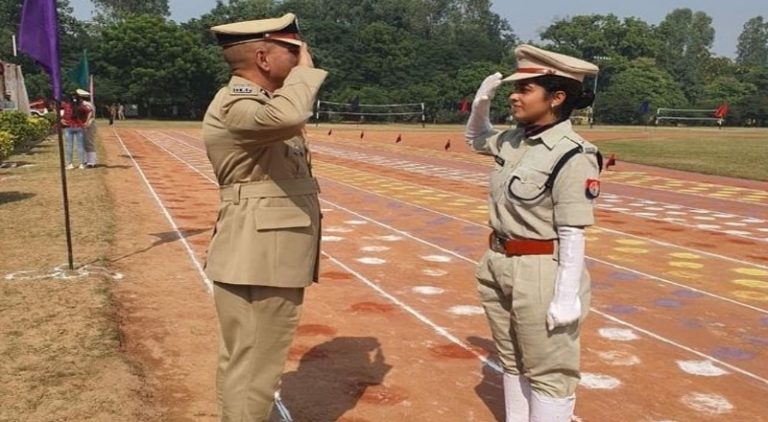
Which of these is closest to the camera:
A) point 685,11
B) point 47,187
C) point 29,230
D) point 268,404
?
point 268,404

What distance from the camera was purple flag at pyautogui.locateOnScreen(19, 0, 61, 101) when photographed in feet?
18.4

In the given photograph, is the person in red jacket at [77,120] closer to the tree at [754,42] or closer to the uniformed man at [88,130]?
the uniformed man at [88,130]

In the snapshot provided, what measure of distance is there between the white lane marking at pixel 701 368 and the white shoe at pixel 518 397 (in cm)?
168

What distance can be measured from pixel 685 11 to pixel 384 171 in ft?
456

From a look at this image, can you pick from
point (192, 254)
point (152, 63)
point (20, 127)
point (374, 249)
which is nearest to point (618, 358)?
point (374, 249)

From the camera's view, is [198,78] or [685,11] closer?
[198,78]

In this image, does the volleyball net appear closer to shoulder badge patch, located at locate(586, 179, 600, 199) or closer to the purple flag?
the purple flag

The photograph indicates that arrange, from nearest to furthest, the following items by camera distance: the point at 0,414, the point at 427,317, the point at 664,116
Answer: the point at 0,414
the point at 427,317
the point at 664,116

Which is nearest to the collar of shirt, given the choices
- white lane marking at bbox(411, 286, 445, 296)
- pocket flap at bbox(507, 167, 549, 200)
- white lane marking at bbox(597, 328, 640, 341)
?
pocket flap at bbox(507, 167, 549, 200)

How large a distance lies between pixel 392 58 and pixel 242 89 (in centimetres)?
6151

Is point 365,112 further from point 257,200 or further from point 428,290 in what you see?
point 257,200

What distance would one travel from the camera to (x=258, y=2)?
72.0 meters

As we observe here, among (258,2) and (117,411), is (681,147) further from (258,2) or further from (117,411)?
(258,2)

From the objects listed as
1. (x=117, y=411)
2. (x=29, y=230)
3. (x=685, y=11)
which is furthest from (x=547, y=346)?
(x=685, y=11)
